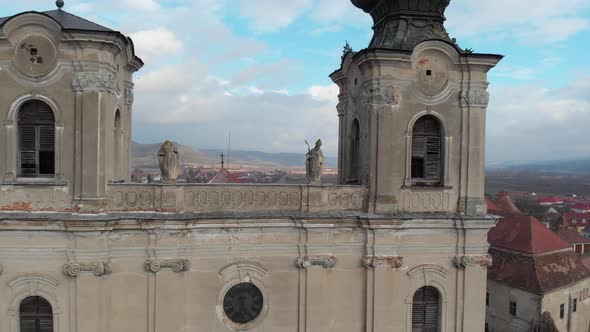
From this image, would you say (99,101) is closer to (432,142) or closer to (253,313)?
(253,313)

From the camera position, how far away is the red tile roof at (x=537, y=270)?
108ft

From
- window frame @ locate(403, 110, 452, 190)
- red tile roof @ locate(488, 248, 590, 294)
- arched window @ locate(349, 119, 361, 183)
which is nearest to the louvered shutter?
arched window @ locate(349, 119, 361, 183)

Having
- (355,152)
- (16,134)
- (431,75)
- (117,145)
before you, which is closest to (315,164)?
(355,152)

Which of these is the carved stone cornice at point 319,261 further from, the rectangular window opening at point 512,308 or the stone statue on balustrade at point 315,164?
the rectangular window opening at point 512,308

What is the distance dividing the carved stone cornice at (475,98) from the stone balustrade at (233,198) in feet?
13.2

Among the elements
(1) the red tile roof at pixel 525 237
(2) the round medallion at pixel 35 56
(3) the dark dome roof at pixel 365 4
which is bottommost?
(1) the red tile roof at pixel 525 237

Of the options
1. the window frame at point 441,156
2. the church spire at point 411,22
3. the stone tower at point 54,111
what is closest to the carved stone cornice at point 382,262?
the window frame at point 441,156

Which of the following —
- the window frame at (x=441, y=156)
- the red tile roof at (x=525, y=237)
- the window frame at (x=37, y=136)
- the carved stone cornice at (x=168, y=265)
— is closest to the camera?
the window frame at (x=37, y=136)

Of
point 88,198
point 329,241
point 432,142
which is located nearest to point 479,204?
point 432,142

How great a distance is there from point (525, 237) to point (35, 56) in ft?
113

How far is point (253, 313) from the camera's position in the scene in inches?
555

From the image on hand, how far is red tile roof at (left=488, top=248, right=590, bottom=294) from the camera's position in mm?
32812

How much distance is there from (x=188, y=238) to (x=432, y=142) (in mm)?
7763

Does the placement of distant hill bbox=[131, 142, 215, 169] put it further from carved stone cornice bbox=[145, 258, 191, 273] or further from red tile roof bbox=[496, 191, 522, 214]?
carved stone cornice bbox=[145, 258, 191, 273]
